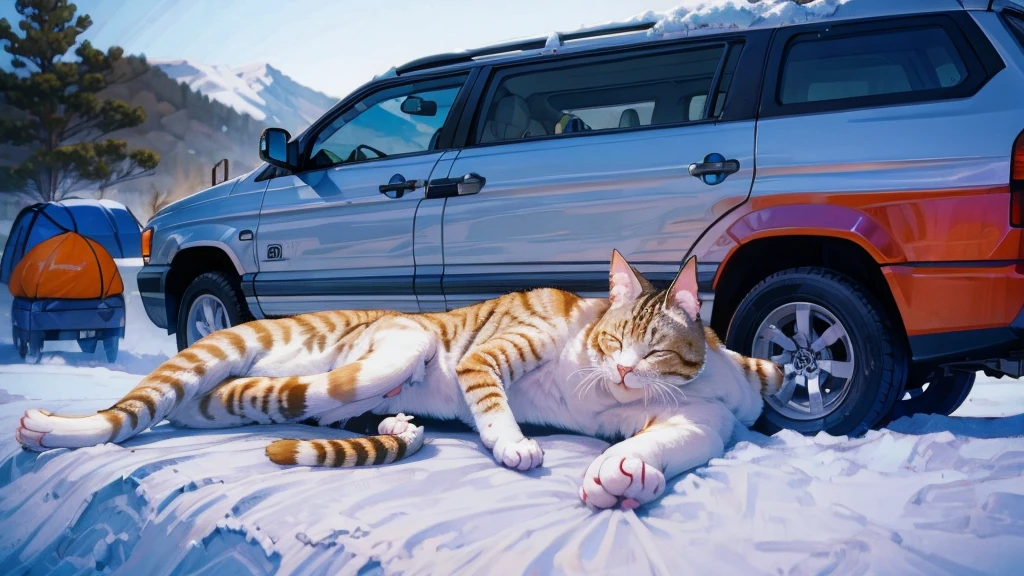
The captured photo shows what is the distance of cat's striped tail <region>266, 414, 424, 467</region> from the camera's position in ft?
6.36

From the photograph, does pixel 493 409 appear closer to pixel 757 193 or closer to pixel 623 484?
pixel 623 484

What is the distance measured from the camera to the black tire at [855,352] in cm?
215

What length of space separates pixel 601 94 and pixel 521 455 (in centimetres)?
154

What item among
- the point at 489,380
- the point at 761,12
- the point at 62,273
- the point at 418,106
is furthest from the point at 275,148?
the point at 761,12

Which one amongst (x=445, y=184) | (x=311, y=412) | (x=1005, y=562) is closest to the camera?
(x=1005, y=562)

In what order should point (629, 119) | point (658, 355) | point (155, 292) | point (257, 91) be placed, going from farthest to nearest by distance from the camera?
point (257, 91) → point (155, 292) → point (629, 119) → point (658, 355)

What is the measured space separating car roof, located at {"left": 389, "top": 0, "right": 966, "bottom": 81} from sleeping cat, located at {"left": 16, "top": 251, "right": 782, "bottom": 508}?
87cm


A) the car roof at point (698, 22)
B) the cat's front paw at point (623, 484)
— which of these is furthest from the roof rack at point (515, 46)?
the cat's front paw at point (623, 484)

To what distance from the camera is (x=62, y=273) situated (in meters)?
3.22

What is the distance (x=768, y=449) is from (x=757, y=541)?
0.52 meters

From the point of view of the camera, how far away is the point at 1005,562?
1402 millimetres

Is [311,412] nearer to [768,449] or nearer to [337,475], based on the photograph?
[337,475]

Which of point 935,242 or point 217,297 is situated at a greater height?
point 935,242

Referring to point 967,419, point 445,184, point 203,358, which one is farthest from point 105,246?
point 967,419
